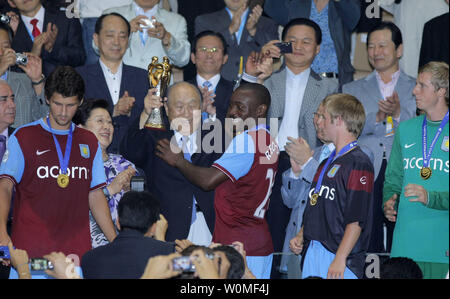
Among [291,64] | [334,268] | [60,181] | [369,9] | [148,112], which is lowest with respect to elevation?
[334,268]

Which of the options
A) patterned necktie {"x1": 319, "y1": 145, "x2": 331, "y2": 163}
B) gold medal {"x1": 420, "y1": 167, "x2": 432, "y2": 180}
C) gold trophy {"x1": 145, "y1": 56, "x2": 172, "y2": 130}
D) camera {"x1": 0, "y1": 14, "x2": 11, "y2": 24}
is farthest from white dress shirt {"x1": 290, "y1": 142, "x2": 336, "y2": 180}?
camera {"x1": 0, "y1": 14, "x2": 11, "y2": 24}

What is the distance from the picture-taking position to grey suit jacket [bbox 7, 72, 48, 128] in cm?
771

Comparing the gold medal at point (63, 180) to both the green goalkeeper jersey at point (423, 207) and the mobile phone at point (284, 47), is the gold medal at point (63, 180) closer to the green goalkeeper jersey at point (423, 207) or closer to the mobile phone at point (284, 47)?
the green goalkeeper jersey at point (423, 207)

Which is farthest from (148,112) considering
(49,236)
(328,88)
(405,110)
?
(405,110)

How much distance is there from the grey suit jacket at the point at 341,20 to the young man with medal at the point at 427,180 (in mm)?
2532

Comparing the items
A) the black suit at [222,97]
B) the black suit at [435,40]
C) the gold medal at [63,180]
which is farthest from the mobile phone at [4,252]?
the black suit at [435,40]

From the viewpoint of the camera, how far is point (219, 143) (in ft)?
23.5

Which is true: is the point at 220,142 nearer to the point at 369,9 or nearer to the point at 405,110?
the point at 405,110

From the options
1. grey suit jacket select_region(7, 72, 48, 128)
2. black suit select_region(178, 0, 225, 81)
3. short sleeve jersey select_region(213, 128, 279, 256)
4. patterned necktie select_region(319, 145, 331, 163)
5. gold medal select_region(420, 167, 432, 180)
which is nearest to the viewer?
gold medal select_region(420, 167, 432, 180)

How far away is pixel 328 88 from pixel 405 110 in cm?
82

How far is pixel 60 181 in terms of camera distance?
570cm

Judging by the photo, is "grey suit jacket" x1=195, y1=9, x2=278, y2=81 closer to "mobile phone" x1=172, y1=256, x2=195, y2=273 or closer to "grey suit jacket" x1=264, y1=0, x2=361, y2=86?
"grey suit jacket" x1=264, y1=0, x2=361, y2=86

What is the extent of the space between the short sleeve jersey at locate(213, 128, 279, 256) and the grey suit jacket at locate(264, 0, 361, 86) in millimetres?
2599

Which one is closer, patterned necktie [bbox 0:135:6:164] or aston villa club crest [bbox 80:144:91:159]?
aston villa club crest [bbox 80:144:91:159]
